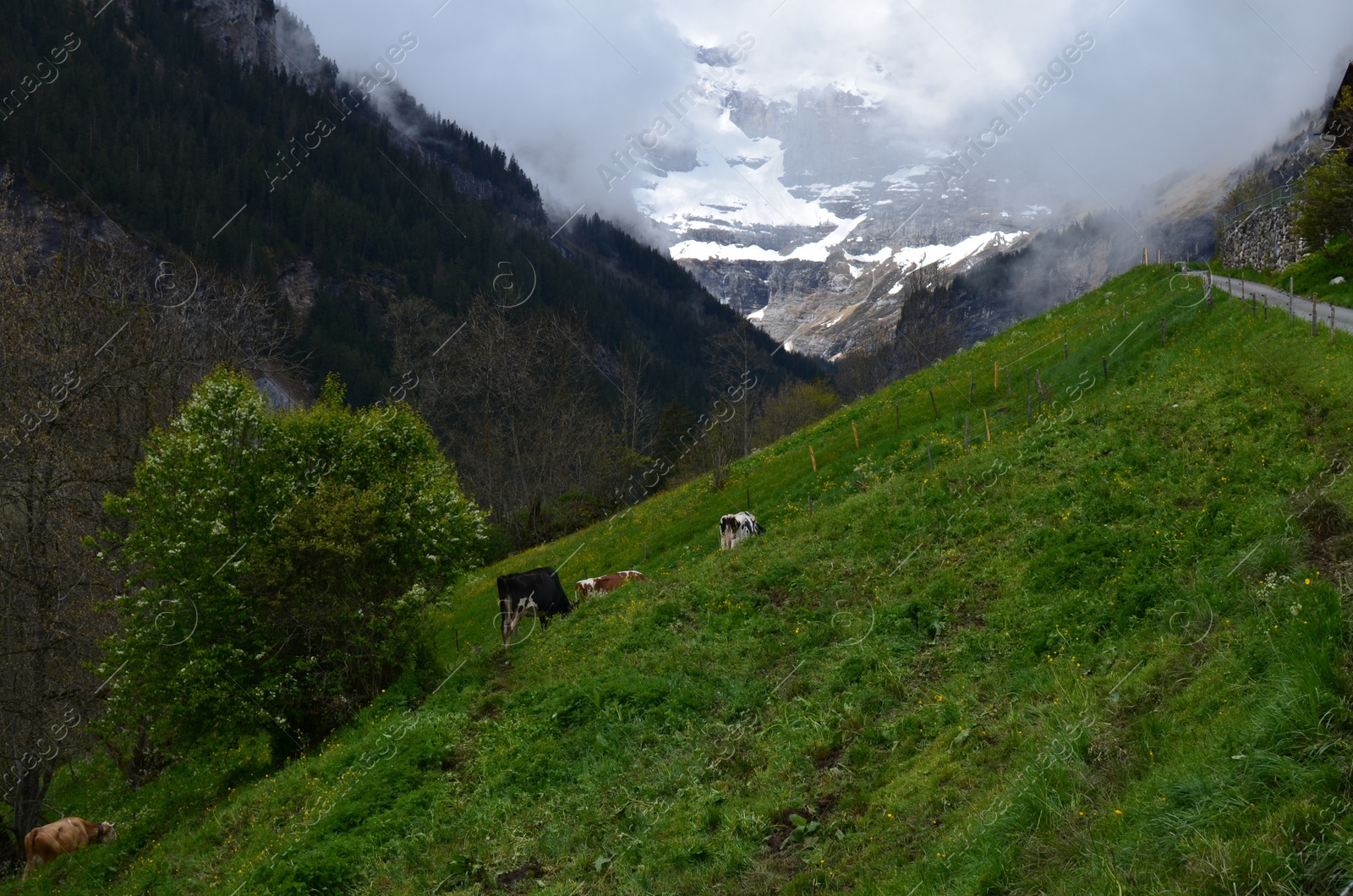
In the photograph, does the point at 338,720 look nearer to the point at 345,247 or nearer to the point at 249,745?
the point at 249,745

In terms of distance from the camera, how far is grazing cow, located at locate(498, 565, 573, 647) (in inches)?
1011

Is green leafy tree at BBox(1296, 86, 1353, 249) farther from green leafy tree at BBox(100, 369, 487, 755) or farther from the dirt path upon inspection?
green leafy tree at BBox(100, 369, 487, 755)

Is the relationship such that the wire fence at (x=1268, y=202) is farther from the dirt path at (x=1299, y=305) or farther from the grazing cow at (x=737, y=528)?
the grazing cow at (x=737, y=528)

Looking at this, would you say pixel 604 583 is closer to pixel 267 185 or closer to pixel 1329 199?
pixel 1329 199

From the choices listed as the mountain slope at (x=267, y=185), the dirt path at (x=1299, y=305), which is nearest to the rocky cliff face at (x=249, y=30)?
the mountain slope at (x=267, y=185)

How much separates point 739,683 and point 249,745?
553 inches

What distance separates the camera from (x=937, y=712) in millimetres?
12375

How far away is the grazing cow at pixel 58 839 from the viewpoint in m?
20.8

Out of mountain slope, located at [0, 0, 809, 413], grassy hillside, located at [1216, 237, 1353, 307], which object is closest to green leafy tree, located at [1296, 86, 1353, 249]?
grassy hillside, located at [1216, 237, 1353, 307]

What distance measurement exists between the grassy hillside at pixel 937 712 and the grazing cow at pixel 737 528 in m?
2.22

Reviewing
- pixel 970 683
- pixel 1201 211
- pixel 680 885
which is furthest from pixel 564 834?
pixel 1201 211

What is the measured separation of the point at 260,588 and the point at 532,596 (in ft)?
26.1

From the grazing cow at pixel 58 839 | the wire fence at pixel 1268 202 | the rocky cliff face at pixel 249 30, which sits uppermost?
the rocky cliff face at pixel 249 30

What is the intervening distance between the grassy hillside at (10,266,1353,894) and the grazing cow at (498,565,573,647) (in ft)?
7.28
